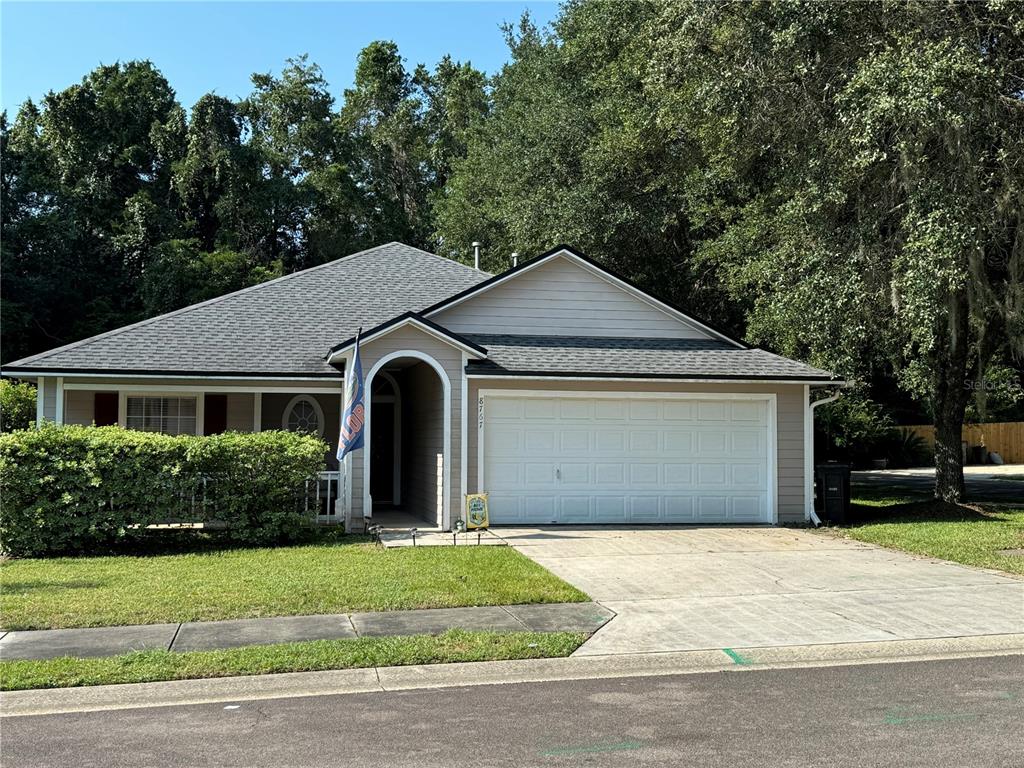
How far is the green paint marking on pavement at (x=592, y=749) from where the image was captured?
5535 mm

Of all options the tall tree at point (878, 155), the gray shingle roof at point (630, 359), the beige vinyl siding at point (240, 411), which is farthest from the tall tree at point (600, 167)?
the beige vinyl siding at point (240, 411)

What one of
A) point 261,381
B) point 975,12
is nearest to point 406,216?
point 261,381

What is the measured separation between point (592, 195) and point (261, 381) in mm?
11892

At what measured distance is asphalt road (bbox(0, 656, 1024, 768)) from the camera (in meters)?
5.45

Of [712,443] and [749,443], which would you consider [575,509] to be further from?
[749,443]

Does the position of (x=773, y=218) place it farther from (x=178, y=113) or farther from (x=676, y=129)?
(x=178, y=113)

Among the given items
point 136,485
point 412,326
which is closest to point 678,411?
point 412,326

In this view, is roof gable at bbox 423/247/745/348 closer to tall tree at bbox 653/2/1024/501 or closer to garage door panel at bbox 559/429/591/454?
garage door panel at bbox 559/429/591/454

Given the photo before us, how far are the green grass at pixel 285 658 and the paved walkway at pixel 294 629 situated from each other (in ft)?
0.87

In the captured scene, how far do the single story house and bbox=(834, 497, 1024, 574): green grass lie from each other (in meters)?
1.81

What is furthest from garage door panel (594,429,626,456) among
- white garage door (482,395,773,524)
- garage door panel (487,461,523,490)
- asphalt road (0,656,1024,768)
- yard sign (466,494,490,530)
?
asphalt road (0,656,1024,768)

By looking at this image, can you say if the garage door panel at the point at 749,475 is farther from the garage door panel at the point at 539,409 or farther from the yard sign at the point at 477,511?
the yard sign at the point at 477,511

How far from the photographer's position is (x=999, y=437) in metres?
44.7

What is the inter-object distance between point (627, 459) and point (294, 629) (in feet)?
31.0
